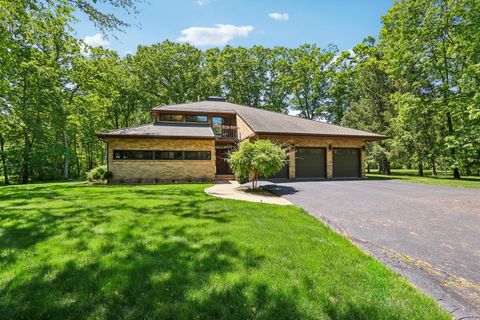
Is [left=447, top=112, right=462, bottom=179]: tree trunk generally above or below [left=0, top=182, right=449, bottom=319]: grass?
above

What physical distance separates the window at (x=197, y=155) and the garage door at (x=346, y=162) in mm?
9744

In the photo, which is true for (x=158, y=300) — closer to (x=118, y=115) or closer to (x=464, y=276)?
(x=464, y=276)

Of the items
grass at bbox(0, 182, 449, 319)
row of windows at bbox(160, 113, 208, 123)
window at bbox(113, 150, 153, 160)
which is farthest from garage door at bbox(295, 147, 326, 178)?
grass at bbox(0, 182, 449, 319)

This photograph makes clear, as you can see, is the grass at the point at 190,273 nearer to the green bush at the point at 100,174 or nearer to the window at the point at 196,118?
the green bush at the point at 100,174

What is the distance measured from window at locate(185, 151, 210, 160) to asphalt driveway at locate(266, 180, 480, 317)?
28.5 feet

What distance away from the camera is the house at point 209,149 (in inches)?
587

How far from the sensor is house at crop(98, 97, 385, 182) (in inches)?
587

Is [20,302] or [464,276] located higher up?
[20,302]

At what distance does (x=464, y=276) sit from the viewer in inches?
126

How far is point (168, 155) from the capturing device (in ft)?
51.1

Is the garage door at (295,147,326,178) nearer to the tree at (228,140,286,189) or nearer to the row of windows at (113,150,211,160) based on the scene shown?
the tree at (228,140,286,189)

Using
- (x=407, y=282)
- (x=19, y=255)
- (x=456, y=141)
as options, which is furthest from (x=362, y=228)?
(x=456, y=141)

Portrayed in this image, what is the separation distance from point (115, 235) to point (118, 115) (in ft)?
110

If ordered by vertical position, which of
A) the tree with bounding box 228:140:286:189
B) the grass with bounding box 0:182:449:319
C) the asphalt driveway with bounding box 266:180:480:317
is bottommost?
the asphalt driveway with bounding box 266:180:480:317
